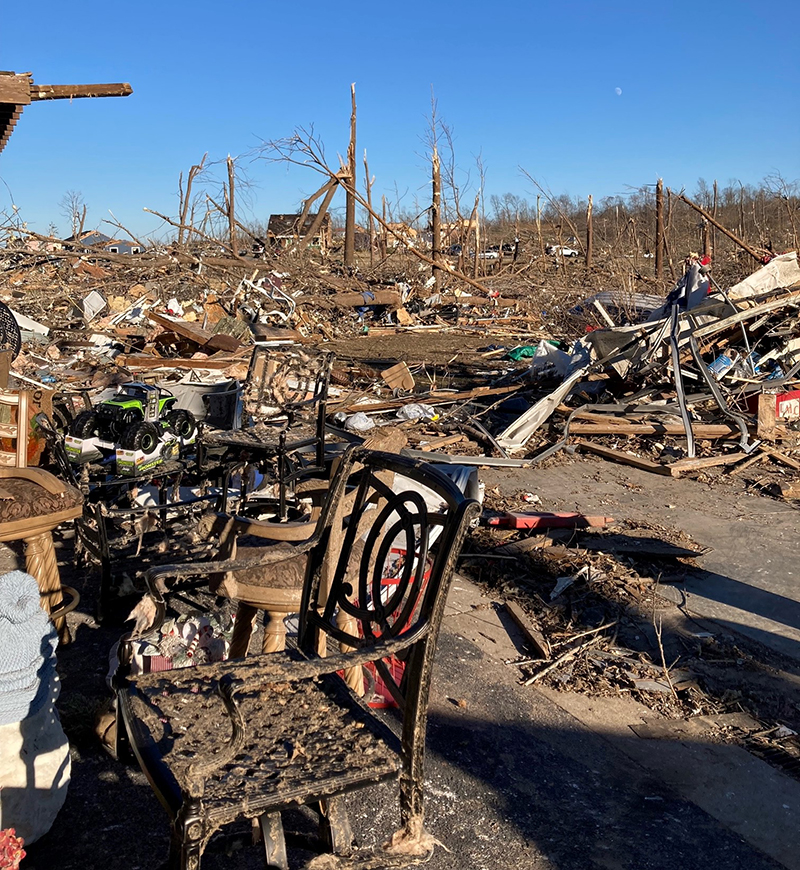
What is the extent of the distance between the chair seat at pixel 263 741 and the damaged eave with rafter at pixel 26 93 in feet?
11.5

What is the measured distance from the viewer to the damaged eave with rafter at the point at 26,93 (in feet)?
14.2

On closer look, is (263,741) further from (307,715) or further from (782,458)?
(782,458)

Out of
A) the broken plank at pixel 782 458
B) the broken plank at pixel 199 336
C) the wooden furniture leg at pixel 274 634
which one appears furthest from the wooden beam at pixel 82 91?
the broken plank at pixel 199 336

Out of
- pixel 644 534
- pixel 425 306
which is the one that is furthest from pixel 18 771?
pixel 425 306

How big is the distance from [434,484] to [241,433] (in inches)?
149

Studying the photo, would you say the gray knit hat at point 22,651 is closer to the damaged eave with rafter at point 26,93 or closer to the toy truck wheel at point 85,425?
the damaged eave with rafter at point 26,93

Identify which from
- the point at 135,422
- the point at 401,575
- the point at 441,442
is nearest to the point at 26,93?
the point at 135,422

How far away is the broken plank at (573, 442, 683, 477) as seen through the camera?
23.6 feet

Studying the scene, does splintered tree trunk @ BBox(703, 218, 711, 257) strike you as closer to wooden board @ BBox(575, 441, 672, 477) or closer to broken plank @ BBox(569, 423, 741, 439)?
broken plank @ BBox(569, 423, 741, 439)

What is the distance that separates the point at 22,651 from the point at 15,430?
7.13ft

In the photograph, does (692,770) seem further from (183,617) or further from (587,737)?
(183,617)

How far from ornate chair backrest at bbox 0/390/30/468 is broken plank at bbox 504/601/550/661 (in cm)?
255

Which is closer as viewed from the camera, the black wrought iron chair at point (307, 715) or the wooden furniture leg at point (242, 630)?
the black wrought iron chair at point (307, 715)

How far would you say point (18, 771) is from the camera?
2303 millimetres
